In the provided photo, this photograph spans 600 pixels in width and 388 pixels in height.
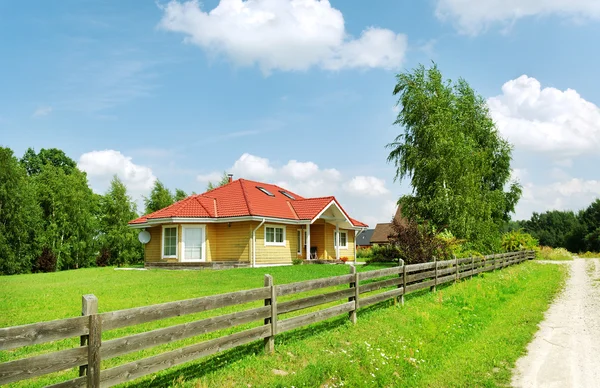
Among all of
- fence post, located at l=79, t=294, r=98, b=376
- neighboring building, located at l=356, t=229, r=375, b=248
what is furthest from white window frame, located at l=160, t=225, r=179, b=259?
neighboring building, located at l=356, t=229, r=375, b=248

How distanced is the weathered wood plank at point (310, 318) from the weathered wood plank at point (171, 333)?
Answer: 502mm

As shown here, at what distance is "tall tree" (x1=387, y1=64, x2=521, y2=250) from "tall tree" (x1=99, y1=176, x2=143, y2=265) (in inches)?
1250

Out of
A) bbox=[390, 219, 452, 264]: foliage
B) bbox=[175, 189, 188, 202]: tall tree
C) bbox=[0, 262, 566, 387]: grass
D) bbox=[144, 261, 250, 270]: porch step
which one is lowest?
bbox=[0, 262, 566, 387]: grass

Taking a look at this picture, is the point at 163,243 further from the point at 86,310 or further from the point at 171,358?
the point at 86,310

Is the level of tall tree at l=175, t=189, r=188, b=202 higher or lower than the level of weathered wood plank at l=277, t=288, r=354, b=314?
higher

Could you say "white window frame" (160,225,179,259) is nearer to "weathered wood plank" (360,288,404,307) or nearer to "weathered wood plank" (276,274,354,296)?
"weathered wood plank" (360,288,404,307)

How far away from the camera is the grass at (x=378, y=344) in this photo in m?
6.22

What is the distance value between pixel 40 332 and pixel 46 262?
39.1m

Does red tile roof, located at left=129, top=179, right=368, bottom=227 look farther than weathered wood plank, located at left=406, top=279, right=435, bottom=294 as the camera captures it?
Yes

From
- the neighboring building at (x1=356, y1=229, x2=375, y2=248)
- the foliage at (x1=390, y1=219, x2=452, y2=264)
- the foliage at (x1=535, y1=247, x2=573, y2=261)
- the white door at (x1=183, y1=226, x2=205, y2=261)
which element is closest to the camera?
the foliage at (x1=390, y1=219, x2=452, y2=264)

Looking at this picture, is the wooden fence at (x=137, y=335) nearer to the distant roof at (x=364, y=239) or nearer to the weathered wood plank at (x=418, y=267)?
the weathered wood plank at (x=418, y=267)

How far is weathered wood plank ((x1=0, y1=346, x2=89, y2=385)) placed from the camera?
13.1 feet

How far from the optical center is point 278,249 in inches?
1070

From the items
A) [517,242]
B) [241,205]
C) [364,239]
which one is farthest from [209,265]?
[364,239]
